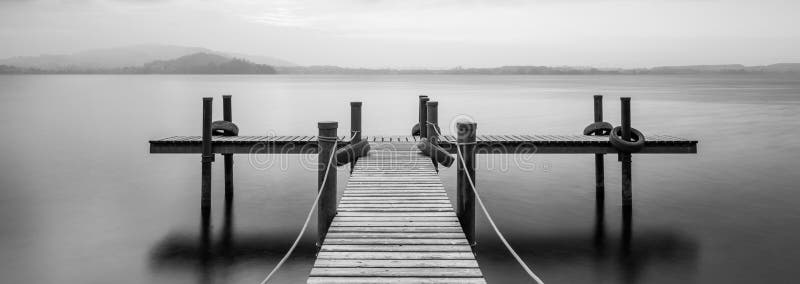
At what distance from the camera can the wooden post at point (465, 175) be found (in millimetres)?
9055

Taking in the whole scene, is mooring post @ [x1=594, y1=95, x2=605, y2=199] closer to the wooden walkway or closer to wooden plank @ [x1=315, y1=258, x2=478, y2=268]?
the wooden walkway

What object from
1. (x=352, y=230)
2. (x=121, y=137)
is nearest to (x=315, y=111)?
(x=121, y=137)

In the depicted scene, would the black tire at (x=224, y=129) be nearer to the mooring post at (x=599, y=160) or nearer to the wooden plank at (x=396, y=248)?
the wooden plank at (x=396, y=248)

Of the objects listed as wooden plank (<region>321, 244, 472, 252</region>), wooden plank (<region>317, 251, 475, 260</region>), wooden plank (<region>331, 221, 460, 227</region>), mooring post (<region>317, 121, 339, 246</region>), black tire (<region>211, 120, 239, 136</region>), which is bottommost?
wooden plank (<region>317, 251, 475, 260</region>)

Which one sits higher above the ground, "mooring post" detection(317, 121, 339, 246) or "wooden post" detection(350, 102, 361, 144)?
"wooden post" detection(350, 102, 361, 144)

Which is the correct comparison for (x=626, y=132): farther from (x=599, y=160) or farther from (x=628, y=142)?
(x=599, y=160)

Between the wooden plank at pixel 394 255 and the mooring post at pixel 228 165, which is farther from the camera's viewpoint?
the mooring post at pixel 228 165

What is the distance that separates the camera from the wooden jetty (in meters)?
6.44

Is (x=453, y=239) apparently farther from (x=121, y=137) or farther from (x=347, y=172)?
(x=121, y=137)

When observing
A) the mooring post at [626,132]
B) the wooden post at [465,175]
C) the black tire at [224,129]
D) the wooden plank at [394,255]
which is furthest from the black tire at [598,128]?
the wooden plank at [394,255]

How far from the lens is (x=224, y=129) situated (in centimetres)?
1536

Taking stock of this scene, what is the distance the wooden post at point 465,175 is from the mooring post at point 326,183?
2.04 m

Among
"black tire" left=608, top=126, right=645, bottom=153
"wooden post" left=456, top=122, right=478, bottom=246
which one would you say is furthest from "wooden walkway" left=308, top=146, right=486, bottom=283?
"black tire" left=608, top=126, right=645, bottom=153

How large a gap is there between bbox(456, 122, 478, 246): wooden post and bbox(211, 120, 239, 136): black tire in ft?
25.5
